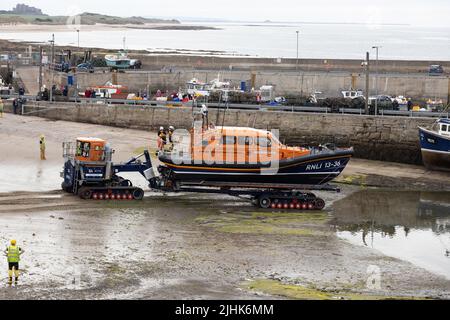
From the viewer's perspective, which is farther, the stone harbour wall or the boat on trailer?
the stone harbour wall

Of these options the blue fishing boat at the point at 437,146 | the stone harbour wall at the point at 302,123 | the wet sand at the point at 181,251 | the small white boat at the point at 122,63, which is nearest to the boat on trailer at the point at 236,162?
the wet sand at the point at 181,251

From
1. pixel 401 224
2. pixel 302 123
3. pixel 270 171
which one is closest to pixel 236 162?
pixel 270 171

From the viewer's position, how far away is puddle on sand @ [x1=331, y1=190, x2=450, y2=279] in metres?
24.0

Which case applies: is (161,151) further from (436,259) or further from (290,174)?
(436,259)

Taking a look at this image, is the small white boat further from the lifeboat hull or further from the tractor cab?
the lifeboat hull

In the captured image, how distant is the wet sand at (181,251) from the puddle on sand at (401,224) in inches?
18.8

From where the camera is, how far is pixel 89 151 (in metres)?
29.0

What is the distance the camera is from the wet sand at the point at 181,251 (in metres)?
20.0

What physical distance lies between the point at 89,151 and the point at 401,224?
390 inches

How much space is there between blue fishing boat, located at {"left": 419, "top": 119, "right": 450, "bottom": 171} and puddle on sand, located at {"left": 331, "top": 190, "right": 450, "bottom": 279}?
3868mm

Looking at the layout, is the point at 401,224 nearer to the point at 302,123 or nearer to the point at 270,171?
the point at 270,171

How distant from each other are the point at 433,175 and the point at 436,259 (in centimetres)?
1213

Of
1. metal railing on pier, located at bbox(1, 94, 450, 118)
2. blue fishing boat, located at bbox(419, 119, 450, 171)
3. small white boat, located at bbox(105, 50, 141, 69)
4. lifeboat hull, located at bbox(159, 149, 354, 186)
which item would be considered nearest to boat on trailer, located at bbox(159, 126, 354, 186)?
lifeboat hull, located at bbox(159, 149, 354, 186)
